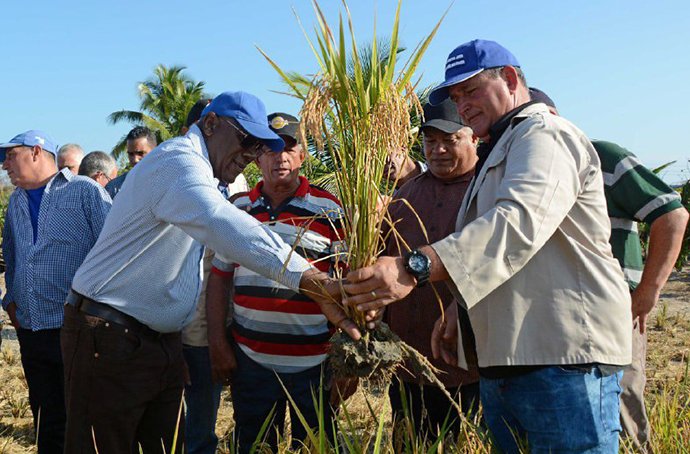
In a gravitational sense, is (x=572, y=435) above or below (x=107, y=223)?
below

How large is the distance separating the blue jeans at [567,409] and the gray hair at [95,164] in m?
4.46

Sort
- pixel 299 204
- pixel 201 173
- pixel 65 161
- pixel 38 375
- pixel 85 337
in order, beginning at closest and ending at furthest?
pixel 201 173 < pixel 85 337 < pixel 299 204 < pixel 38 375 < pixel 65 161

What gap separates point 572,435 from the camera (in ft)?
6.05

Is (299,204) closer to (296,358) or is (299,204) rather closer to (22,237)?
(296,358)

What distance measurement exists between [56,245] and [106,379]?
1.41 metres

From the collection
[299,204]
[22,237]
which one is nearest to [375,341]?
[299,204]

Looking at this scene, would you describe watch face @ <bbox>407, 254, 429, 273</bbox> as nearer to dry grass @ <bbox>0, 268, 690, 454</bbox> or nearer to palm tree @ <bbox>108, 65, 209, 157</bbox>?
dry grass @ <bbox>0, 268, 690, 454</bbox>

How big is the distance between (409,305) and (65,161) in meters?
3.94

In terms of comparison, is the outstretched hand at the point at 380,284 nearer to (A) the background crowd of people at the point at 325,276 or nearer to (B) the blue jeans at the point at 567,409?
(A) the background crowd of people at the point at 325,276

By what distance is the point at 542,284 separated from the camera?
6.21 ft

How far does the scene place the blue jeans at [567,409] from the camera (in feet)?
6.05

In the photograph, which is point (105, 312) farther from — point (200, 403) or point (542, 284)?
point (542, 284)

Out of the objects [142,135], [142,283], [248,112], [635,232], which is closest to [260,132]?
[248,112]

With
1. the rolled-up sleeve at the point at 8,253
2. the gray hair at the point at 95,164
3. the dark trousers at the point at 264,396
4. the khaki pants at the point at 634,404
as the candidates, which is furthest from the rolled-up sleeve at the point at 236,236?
the gray hair at the point at 95,164
